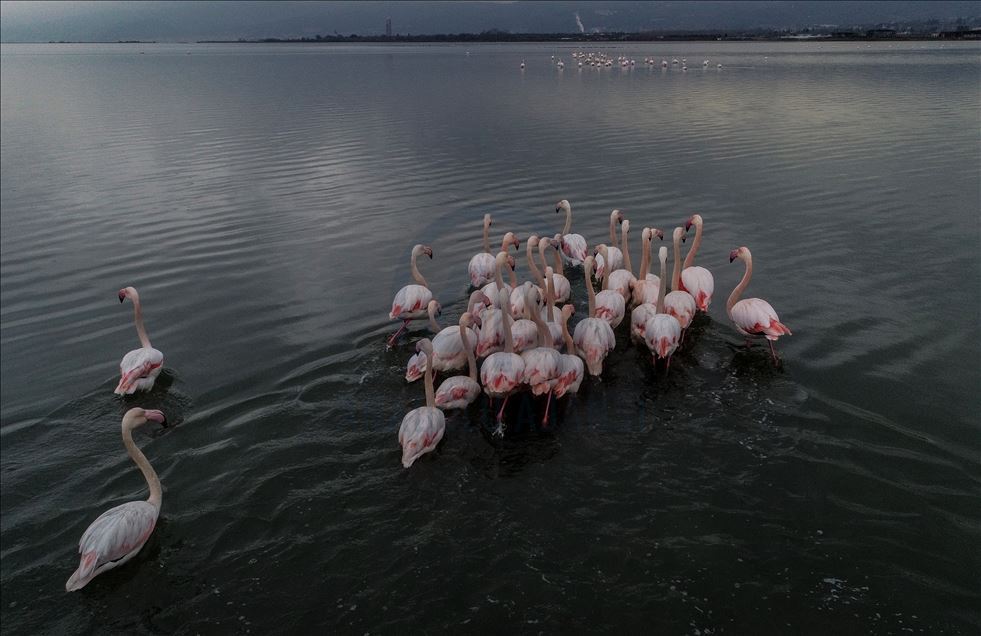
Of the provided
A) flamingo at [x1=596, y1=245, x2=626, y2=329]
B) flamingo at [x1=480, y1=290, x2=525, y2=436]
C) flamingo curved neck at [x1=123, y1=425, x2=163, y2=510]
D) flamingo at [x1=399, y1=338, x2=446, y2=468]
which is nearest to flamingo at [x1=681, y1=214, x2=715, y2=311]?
flamingo at [x1=596, y1=245, x2=626, y2=329]

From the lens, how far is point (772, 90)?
44.5 metres

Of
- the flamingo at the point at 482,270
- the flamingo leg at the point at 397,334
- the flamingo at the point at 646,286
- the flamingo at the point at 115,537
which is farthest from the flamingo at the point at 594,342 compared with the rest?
the flamingo at the point at 115,537

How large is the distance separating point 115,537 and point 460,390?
4.18m

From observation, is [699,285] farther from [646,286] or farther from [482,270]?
[482,270]

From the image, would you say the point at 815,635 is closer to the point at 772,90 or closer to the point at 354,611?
the point at 354,611

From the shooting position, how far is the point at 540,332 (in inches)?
366

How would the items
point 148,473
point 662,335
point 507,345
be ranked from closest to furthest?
point 148,473 → point 507,345 → point 662,335

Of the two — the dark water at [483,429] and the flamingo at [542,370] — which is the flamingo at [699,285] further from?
the flamingo at [542,370]

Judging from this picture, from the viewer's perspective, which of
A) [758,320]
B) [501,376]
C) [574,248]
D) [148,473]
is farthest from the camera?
[574,248]

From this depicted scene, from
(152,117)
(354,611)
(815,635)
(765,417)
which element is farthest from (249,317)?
(152,117)

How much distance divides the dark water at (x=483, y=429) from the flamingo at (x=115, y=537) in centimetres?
21

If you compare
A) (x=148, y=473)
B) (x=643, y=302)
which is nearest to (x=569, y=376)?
(x=643, y=302)

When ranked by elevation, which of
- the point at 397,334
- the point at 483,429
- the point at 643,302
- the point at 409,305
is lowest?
the point at 483,429

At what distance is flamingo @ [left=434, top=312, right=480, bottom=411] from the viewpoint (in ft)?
28.1
